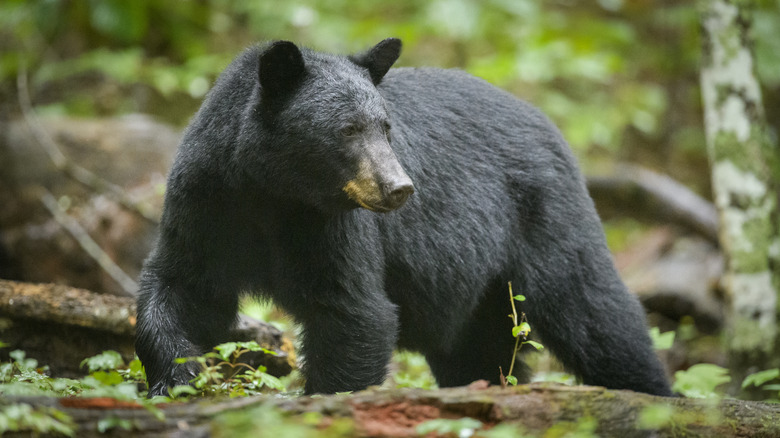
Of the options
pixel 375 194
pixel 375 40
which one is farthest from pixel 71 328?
pixel 375 40

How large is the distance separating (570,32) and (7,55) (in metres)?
9.42

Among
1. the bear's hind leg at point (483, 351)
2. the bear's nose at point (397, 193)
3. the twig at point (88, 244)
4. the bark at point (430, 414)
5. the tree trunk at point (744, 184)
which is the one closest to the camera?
the bark at point (430, 414)

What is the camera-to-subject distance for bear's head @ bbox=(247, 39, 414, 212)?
12.4 ft

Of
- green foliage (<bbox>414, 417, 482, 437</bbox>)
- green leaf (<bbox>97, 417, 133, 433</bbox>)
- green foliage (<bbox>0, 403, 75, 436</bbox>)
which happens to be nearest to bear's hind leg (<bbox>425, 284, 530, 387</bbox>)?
green foliage (<bbox>414, 417, 482, 437</bbox>)

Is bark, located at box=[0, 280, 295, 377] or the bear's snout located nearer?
the bear's snout

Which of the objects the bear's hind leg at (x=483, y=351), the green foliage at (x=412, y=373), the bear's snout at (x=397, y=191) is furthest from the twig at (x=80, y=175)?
the bear's snout at (x=397, y=191)

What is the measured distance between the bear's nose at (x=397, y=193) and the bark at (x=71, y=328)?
176 cm

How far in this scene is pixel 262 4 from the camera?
10.8 metres

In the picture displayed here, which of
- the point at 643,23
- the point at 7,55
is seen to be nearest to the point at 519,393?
the point at 7,55

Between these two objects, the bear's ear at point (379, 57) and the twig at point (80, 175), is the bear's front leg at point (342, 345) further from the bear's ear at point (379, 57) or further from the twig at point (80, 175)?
the twig at point (80, 175)

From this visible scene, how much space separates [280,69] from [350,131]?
50cm

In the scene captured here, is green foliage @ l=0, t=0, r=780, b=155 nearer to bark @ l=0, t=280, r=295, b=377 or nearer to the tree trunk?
the tree trunk

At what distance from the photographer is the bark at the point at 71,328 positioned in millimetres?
4867

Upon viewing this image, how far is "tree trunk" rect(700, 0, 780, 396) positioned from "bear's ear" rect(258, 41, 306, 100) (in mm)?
4157
